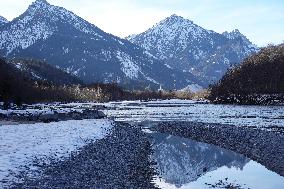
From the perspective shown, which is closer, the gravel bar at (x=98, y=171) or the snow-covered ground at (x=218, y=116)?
the gravel bar at (x=98, y=171)

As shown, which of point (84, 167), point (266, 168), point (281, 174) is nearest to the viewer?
point (84, 167)

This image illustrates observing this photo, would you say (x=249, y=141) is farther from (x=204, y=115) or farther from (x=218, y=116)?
(x=204, y=115)

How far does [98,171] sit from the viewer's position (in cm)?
2736

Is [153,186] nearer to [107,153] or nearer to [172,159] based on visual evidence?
[107,153]

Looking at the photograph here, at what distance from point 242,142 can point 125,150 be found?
16.1 metres

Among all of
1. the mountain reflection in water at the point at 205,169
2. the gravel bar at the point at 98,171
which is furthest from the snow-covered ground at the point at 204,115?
the gravel bar at the point at 98,171

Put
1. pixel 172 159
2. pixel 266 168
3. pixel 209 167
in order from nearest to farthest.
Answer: pixel 266 168 → pixel 209 167 → pixel 172 159

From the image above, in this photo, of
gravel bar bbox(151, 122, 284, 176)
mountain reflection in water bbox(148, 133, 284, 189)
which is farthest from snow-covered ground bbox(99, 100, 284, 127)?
mountain reflection in water bbox(148, 133, 284, 189)

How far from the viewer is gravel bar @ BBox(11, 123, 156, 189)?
74.5ft

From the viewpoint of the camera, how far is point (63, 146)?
35031 mm

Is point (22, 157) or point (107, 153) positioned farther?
point (107, 153)

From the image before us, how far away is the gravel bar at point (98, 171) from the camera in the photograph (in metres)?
22.7

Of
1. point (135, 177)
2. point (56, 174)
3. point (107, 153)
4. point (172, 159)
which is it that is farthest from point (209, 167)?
point (56, 174)

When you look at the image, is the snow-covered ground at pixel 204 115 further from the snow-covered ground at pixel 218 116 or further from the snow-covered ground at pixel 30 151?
the snow-covered ground at pixel 30 151
